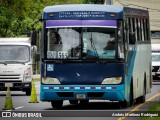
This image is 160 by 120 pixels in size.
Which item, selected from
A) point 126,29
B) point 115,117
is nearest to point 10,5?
point 126,29

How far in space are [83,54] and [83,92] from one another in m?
1.12

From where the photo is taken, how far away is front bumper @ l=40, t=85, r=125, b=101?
26.5 m

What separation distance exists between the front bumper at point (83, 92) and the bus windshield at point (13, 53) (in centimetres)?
1058

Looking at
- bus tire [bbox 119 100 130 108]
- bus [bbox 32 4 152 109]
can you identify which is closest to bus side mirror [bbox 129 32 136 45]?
bus [bbox 32 4 152 109]

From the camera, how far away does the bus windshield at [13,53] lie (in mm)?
37219

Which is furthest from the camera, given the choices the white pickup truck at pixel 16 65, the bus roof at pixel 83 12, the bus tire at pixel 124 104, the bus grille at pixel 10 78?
the bus grille at pixel 10 78

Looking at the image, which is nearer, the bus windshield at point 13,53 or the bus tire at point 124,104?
the bus tire at point 124,104

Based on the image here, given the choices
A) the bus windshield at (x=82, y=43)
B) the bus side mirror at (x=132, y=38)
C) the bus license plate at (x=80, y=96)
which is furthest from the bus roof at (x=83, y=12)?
the bus license plate at (x=80, y=96)

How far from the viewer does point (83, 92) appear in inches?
1045

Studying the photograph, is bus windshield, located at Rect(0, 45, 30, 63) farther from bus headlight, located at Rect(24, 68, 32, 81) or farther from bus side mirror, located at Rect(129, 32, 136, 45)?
bus side mirror, located at Rect(129, 32, 136, 45)

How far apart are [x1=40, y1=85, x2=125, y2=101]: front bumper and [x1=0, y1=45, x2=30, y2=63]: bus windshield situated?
10.6 metres

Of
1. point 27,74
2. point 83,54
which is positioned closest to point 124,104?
point 83,54

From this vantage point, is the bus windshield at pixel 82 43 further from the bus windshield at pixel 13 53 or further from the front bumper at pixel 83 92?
the bus windshield at pixel 13 53

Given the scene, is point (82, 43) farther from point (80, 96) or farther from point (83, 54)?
point (80, 96)
